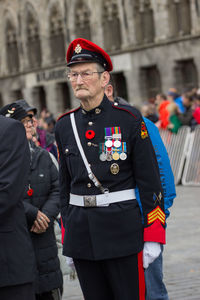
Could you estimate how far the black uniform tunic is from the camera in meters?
4.19

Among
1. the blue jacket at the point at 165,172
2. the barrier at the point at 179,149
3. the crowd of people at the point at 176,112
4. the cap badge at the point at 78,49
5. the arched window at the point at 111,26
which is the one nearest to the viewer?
the cap badge at the point at 78,49

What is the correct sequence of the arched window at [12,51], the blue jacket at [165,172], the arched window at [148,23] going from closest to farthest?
the blue jacket at [165,172]
the arched window at [148,23]
the arched window at [12,51]

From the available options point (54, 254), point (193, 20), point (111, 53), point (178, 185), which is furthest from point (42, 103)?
point (54, 254)

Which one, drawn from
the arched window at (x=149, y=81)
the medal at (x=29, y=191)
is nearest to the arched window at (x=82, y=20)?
the arched window at (x=149, y=81)

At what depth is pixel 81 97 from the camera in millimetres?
4289

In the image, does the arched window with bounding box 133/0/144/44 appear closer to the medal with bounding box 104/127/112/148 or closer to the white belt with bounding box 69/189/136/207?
the medal with bounding box 104/127/112/148

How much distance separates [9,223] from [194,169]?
39.2 ft

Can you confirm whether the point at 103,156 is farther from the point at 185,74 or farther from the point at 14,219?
the point at 185,74

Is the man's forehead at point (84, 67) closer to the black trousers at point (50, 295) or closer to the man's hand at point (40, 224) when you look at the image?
the man's hand at point (40, 224)

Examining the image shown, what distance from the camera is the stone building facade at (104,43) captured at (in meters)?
29.6

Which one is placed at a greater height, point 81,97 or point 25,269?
point 81,97

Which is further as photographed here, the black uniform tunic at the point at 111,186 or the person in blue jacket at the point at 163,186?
the person in blue jacket at the point at 163,186

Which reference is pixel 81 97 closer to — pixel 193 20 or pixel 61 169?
pixel 61 169

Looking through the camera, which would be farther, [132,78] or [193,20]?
[132,78]
